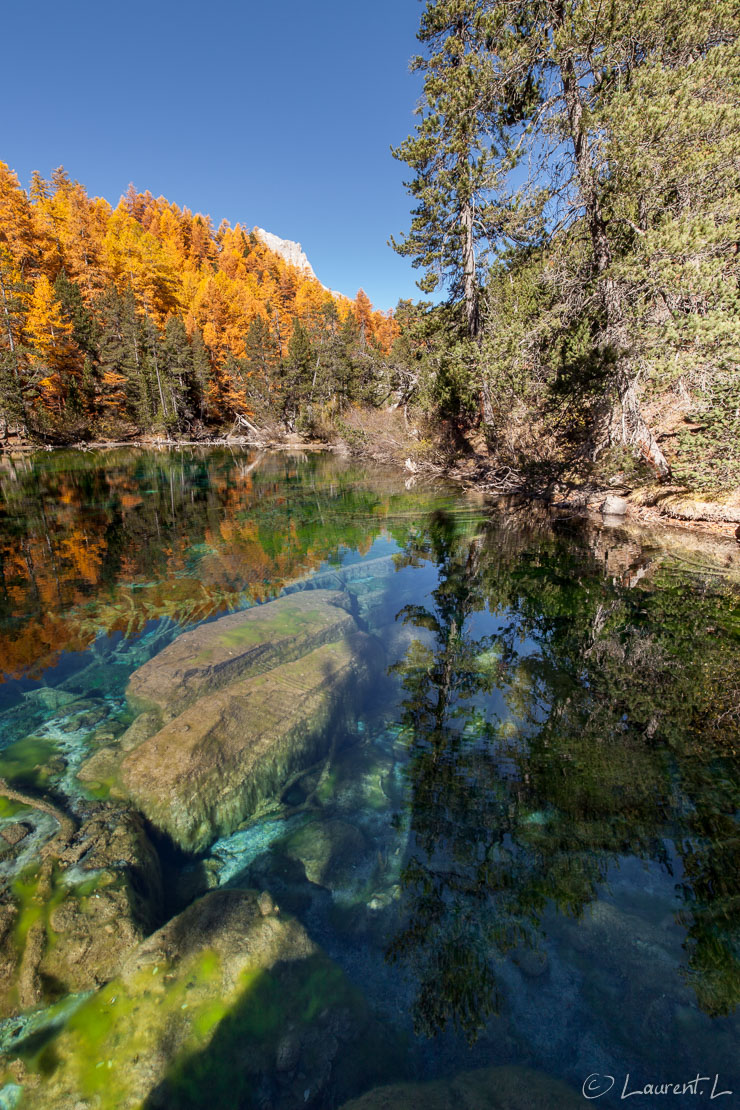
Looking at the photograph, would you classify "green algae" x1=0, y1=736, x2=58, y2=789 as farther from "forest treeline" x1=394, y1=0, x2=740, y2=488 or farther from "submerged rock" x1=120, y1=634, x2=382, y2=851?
"forest treeline" x1=394, y1=0, x2=740, y2=488

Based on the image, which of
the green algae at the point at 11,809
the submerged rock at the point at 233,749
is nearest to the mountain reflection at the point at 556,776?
the submerged rock at the point at 233,749

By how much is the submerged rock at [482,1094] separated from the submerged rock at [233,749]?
2.35 metres

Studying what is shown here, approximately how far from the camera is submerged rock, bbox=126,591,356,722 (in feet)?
18.1

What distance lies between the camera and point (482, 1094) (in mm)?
2236

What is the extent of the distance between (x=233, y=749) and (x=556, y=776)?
10.4 ft

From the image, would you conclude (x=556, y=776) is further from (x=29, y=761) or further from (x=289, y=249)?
(x=289, y=249)

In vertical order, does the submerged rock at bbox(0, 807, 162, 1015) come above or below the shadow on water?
above

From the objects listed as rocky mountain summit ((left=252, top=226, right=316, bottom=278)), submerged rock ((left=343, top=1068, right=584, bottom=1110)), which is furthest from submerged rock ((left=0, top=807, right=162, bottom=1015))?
rocky mountain summit ((left=252, top=226, right=316, bottom=278))

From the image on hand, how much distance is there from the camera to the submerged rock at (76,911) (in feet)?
9.21

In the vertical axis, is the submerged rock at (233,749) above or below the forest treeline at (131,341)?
below

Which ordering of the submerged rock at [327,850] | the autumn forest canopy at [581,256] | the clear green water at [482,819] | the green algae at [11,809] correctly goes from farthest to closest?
1. the autumn forest canopy at [581,256]
2. the green algae at [11,809]
3. the submerged rock at [327,850]
4. the clear green water at [482,819]

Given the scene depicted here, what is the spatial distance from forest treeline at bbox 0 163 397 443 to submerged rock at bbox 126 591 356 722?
23.5 metres

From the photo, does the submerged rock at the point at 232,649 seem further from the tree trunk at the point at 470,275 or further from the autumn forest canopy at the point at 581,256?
the tree trunk at the point at 470,275

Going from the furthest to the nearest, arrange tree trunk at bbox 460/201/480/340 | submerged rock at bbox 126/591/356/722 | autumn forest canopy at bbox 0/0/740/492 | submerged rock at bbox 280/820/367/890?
1. tree trunk at bbox 460/201/480/340
2. autumn forest canopy at bbox 0/0/740/492
3. submerged rock at bbox 126/591/356/722
4. submerged rock at bbox 280/820/367/890
